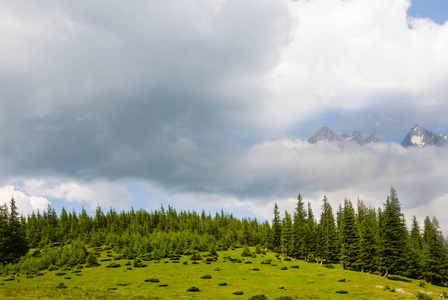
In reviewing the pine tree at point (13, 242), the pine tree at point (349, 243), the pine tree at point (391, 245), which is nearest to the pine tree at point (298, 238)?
the pine tree at point (349, 243)

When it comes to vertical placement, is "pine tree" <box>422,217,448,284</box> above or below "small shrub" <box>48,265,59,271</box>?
above

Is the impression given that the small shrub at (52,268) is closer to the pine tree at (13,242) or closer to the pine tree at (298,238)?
the pine tree at (13,242)

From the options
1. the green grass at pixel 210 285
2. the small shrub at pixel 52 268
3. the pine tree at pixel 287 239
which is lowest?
the small shrub at pixel 52 268

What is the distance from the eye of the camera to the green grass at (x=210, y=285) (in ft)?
150

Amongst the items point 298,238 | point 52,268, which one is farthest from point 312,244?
point 52,268

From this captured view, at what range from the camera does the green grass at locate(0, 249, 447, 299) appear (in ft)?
150

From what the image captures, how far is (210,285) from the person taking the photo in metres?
55.9

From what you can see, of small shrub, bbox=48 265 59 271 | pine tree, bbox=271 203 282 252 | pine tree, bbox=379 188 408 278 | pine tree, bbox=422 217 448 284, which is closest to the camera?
pine tree, bbox=379 188 408 278

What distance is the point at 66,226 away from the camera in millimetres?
168250

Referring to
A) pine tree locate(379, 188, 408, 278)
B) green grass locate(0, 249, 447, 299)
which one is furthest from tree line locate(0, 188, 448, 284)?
green grass locate(0, 249, 447, 299)

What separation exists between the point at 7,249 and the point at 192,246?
2696 inches

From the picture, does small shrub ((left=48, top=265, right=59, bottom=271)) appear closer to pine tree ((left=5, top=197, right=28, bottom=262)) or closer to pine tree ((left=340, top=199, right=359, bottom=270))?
pine tree ((left=5, top=197, right=28, bottom=262))

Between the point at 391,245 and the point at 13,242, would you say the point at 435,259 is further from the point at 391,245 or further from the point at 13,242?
the point at 13,242

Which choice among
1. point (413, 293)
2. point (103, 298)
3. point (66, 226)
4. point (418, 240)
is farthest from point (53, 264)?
point (418, 240)
